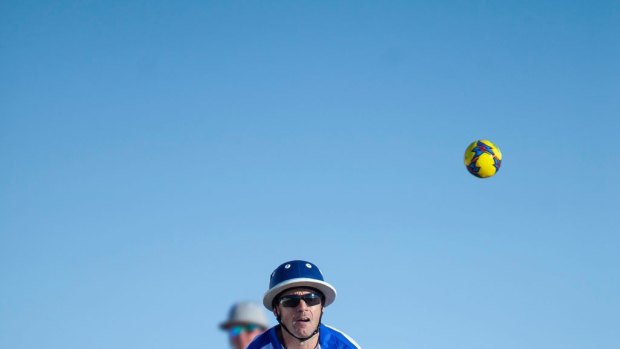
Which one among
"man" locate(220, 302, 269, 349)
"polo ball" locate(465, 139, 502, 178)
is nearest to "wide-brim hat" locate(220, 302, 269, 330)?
"man" locate(220, 302, 269, 349)

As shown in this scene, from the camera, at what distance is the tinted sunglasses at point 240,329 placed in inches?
366

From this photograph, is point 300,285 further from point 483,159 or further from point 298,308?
point 483,159

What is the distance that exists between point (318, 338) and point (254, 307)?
91cm

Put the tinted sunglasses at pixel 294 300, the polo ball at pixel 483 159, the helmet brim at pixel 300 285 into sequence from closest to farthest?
the helmet brim at pixel 300 285 < the tinted sunglasses at pixel 294 300 < the polo ball at pixel 483 159

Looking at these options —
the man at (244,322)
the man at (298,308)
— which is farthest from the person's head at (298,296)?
the man at (244,322)

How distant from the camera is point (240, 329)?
30.6ft

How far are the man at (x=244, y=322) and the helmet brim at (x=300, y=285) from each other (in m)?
0.34

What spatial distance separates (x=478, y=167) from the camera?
20.2 m

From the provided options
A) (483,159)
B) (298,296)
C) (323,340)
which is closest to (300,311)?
(298,296)

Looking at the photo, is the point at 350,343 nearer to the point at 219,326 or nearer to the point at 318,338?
the point at 318,338

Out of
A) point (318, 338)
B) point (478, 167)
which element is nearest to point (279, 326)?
point (318, 338)

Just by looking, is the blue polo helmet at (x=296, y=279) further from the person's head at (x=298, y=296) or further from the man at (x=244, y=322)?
the man at (x=244, y=322)

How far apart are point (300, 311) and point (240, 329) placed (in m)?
1.00

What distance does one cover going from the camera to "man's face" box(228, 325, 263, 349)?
9305mm
